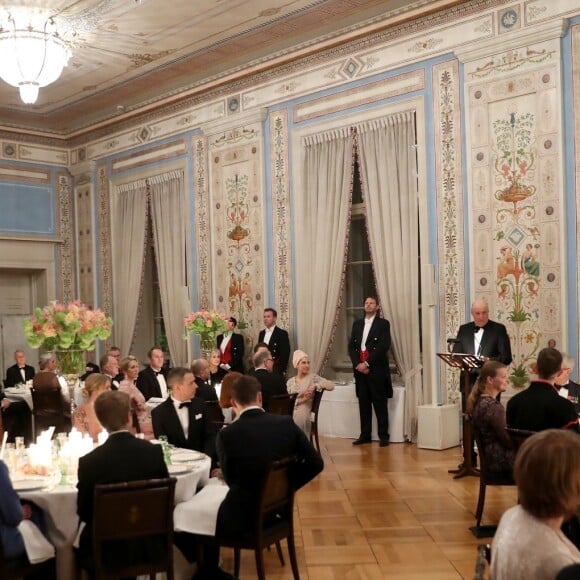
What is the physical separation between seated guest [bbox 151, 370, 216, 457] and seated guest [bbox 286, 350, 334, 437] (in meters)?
2.41

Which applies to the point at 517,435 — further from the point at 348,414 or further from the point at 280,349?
the point at 280,349

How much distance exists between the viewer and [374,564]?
4820mm

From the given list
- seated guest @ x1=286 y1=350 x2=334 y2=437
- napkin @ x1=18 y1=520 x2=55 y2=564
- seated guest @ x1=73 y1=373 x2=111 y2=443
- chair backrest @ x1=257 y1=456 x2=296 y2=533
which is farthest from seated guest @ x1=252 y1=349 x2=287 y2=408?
napkin @ x1=18 y1=520 x2=55 y2=564

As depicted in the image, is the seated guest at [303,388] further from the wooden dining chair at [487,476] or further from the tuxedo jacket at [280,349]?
the wooden dining chair at [487,476]

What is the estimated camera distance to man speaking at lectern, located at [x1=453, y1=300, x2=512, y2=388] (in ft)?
25.6

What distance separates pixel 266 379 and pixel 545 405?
2997mm

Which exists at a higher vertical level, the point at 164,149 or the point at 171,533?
the point at 164,149

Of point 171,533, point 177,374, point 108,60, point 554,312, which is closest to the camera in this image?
point 171,533

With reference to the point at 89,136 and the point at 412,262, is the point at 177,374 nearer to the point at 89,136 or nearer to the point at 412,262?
the point at 412,262

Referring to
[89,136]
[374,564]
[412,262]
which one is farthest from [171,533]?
[89,136]

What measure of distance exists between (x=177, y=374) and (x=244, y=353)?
5.71 m

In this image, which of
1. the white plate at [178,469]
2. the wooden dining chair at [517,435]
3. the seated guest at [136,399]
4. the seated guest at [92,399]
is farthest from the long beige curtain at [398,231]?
the white plate at [178,469]

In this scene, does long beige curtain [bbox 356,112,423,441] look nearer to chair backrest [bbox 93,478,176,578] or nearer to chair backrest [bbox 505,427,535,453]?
chair backrest [bbox 505,427,535,453]

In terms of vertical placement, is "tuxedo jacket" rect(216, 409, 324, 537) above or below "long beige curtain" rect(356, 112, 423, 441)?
below
